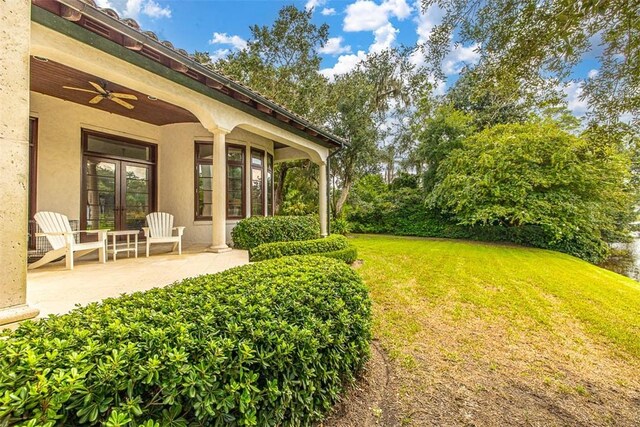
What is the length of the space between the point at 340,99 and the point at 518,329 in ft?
41.0

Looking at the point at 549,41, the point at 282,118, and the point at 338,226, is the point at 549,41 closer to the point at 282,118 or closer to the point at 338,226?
the point at 282,118

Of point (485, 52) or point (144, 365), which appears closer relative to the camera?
point (144, 365)

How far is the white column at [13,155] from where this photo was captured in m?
1.92

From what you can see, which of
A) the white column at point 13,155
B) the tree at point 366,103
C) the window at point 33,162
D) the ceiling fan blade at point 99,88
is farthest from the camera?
the tree at point 366,103

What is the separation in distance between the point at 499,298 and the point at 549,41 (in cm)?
426

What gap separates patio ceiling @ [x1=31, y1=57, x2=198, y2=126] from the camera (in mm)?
4734

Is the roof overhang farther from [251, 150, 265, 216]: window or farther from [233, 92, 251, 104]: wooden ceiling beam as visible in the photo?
[251, 150, 265, 216]: window

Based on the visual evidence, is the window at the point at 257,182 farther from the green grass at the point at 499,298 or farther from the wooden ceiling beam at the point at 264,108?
the green grass at the point at 499,298

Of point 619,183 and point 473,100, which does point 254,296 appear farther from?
point 619,183

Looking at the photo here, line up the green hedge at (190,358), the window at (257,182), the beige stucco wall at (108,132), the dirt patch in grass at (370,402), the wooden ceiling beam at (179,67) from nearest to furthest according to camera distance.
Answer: the green hedge at (190,358) → the dirt patch in grass at (370,402) → the wooden ceiling beam at (179,67) → the beige stucco wall at (108,132) → the window at (257,182)

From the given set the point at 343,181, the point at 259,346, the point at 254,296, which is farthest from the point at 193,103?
the point at 343,181

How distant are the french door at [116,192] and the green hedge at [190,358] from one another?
5.84 meters

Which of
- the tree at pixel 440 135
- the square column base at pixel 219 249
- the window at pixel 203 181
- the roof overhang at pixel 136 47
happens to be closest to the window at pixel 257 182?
the window at pixel 203 181

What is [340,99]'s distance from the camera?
1424cm
